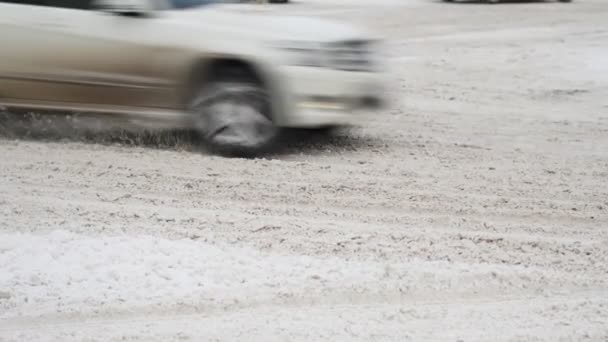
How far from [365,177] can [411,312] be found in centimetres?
301

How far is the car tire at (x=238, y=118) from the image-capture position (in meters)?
8.41

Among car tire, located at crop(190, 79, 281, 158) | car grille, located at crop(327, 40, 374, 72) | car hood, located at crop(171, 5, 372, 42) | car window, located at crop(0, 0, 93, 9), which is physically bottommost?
car tire, located at crop(190, 79, 281, 158)

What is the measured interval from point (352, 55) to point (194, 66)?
1.27 meters

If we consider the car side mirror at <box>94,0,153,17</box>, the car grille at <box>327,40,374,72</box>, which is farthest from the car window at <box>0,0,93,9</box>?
the car grille at <box>327,40,374,72</box>

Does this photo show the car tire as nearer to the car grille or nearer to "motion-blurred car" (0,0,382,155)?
"motion-blurred car" (0,0,382,155)

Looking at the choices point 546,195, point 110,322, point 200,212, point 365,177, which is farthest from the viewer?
point 365,177

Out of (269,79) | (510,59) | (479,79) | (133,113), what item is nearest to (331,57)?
(269,79)

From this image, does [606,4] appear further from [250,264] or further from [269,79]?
[250,264]

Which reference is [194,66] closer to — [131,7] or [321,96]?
[131,7]

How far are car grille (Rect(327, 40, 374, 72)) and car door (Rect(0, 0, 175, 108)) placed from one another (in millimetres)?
1325

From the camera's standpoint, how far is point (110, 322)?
4715mm

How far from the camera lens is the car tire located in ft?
27.6

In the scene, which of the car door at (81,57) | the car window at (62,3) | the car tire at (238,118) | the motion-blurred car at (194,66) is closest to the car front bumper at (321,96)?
the motion-blurred car at (194,66)

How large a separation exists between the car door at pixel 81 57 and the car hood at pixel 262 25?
392 millimetres
